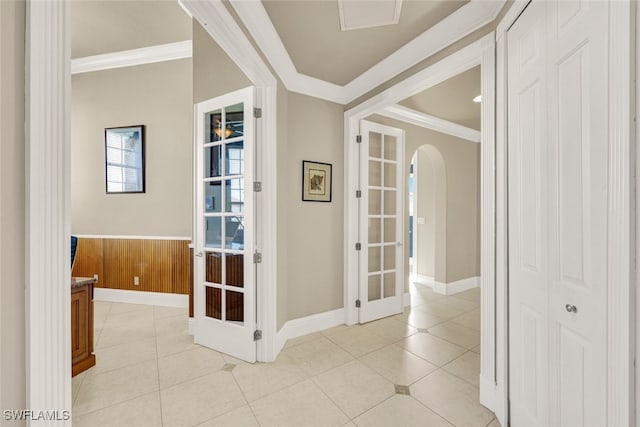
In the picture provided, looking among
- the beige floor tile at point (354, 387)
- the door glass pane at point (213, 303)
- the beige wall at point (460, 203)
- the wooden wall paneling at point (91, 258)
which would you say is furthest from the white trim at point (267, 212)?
the wooden wall paneling at point (91, 258)

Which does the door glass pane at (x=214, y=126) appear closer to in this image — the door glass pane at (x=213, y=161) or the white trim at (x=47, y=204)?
the door glass pane at (x=213, y=161)

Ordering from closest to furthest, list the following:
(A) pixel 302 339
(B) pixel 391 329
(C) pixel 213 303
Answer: (C) pixel 213 303 < (A) pixel 302 339 < (B) pixel 391 329

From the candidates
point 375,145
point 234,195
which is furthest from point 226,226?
point 375,145

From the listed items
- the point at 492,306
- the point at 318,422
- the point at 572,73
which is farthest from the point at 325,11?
the point at 318,422

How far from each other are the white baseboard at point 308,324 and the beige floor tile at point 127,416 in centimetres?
101

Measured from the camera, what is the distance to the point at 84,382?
204 centimetres

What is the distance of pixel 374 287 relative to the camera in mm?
3395

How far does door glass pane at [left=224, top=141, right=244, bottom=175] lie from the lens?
2418mm

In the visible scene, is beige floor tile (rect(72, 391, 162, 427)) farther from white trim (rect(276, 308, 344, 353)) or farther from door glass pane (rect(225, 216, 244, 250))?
door glass pane (rect(225, 216, 244, 250))

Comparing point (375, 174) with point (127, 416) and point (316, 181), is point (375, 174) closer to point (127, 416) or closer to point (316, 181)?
point (316, 181)

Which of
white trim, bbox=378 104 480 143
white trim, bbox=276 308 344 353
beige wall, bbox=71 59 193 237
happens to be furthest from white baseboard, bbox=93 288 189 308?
white trim, bbox=378 104 480 143

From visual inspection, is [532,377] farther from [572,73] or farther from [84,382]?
[84,382]

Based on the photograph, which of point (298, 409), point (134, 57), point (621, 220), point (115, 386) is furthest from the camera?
point (134, 57)

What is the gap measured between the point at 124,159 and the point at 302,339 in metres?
3.48
